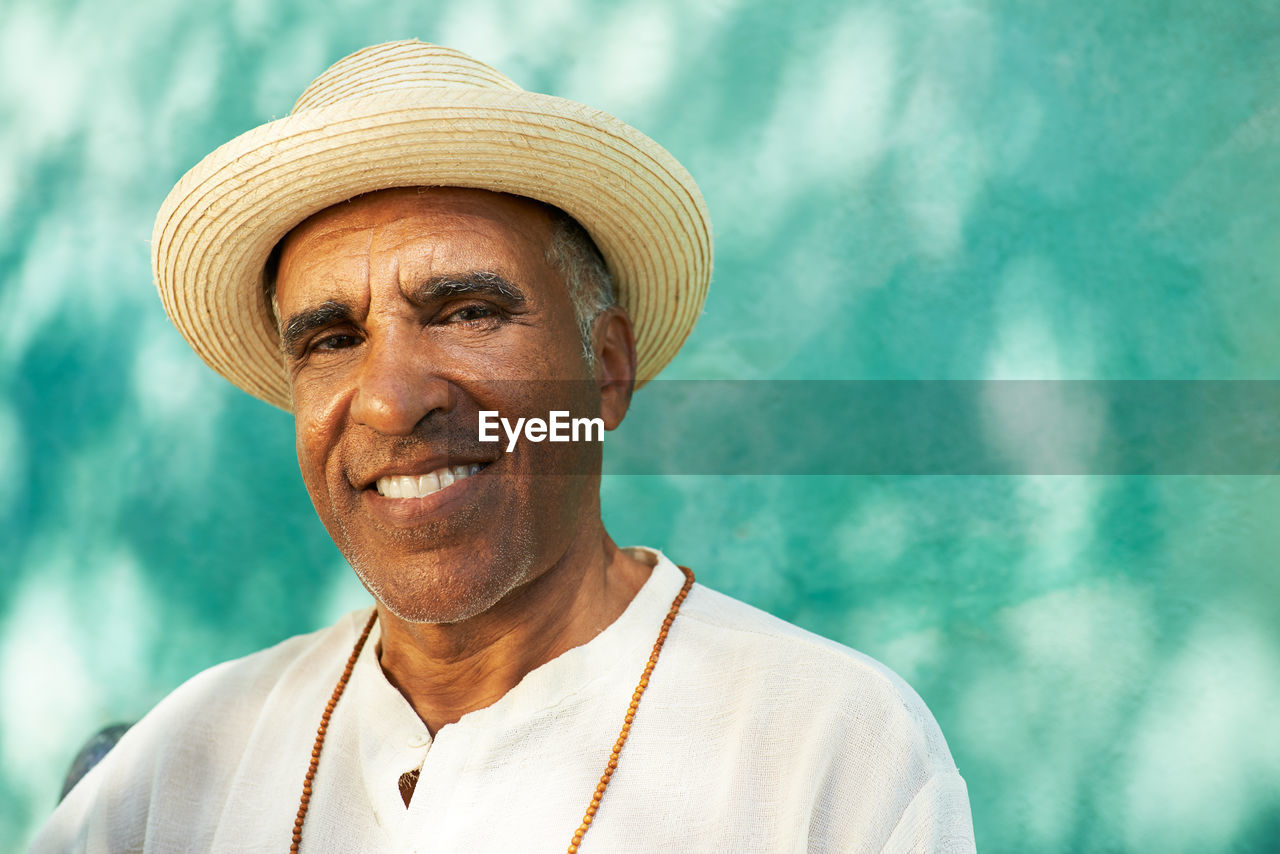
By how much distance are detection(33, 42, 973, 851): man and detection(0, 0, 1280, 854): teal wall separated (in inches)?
27.6

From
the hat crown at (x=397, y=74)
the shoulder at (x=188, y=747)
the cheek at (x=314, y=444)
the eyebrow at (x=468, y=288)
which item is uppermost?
the hat crown at (x=397, y=74)

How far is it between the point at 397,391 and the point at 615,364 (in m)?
0.60

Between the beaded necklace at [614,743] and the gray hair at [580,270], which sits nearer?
the beaded necklace at [614,743]

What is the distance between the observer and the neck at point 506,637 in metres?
2.24

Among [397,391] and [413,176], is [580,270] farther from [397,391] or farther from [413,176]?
[397,391]

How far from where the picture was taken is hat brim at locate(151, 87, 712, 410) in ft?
6.91

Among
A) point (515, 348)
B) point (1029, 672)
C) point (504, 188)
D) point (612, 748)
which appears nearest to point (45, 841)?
point (612, 748)

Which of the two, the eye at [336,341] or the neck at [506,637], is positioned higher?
the eye at [336,341]

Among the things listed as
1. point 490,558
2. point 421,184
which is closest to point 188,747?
point 490,558

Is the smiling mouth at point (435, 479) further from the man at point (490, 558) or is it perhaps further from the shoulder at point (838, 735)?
the shoulder at point (838, 735)

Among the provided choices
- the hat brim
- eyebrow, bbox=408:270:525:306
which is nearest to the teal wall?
the hat brim

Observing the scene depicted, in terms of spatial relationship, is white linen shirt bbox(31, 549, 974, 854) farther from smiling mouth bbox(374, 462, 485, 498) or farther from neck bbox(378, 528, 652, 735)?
smiling mouth bbox(374, 462, 485, 498)

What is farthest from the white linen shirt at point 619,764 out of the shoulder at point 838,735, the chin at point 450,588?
the chin at point 450,588

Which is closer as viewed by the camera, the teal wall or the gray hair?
the gray hair
